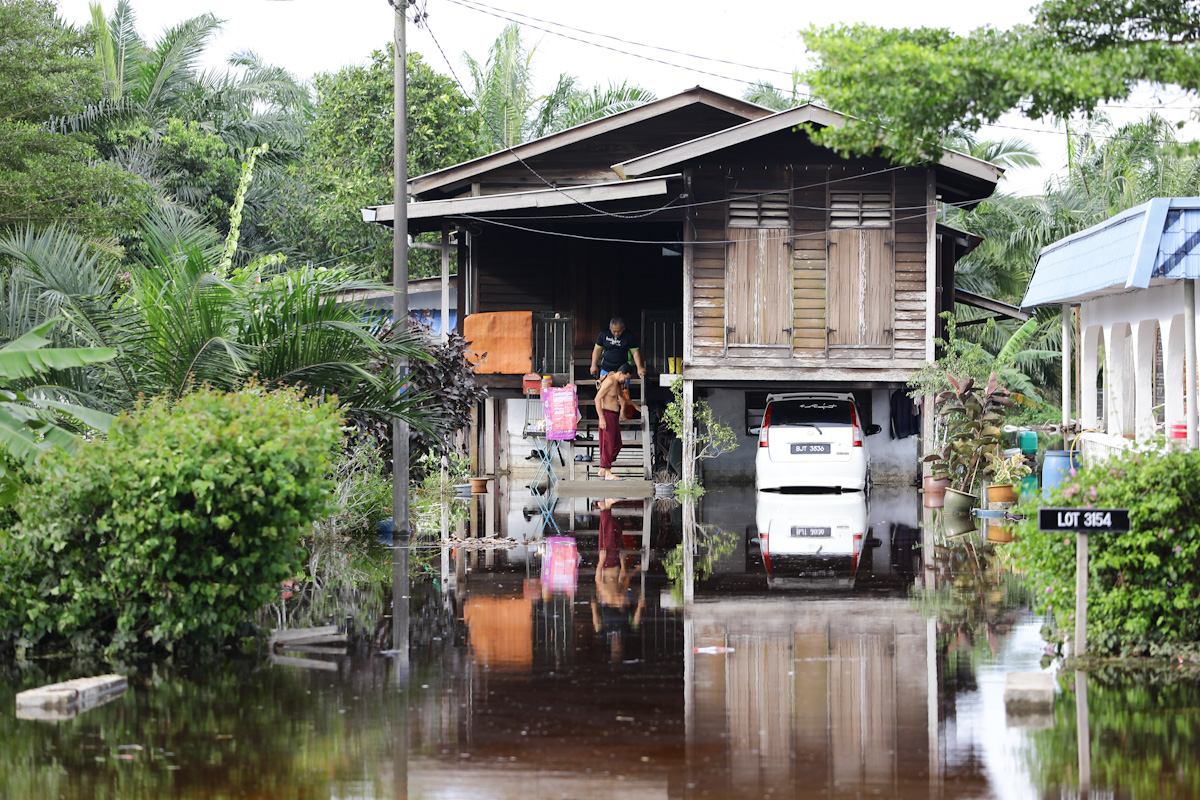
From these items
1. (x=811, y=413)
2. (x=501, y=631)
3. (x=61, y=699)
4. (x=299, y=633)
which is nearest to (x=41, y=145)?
(x=811, y=413)

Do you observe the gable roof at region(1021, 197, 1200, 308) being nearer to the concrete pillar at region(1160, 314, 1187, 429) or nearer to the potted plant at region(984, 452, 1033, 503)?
the concrete pillar at region(1160, 314, 1187, 429)

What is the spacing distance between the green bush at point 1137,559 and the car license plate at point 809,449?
11.4 m

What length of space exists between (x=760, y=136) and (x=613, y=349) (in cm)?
423

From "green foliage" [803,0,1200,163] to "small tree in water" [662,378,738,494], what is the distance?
1329 cm

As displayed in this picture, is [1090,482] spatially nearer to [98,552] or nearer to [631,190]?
[98,552]

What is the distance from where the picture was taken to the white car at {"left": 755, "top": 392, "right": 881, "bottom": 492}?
2002 centimetres

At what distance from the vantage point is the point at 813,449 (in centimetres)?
2003

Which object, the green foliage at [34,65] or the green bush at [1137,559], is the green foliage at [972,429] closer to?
the green bush at [1137,559]

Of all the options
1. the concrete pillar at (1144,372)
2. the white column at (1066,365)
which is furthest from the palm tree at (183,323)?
the white column at (1066,365)

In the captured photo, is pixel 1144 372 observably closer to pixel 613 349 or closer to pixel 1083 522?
pixel 1083 522

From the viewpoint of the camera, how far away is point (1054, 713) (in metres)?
7.19

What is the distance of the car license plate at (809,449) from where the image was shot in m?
20.0

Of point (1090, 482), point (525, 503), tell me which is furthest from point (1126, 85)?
point (525, 503)

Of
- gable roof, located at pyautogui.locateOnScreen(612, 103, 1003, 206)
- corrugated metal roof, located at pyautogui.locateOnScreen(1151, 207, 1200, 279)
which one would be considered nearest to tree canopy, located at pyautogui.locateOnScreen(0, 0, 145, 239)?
gable roof, located at pyautogui.locateOnScreen(612, 103, 1003, 206)
